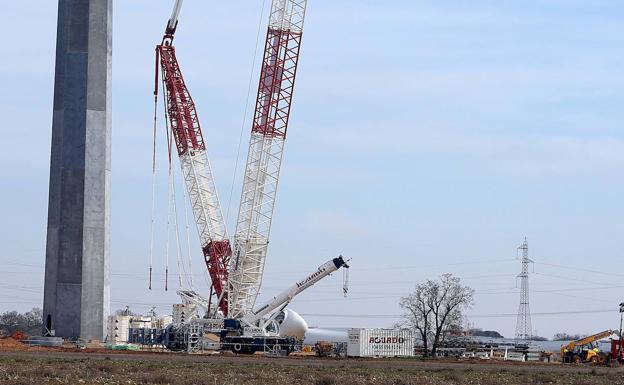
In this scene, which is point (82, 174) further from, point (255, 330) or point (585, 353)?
point (585, 353)

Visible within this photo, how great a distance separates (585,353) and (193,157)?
39.1 metres

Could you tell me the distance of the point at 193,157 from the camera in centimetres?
11075

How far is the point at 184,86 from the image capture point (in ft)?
359

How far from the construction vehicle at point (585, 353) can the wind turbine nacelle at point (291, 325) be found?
70.8 feet

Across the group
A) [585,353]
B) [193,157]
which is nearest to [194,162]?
[193,157]

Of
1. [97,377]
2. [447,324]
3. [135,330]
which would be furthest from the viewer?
[447,324]

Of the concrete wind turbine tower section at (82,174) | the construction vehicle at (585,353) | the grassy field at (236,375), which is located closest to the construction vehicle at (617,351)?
the construction vehicle at (585,353)

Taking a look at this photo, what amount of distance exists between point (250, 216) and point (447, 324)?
3325 cm

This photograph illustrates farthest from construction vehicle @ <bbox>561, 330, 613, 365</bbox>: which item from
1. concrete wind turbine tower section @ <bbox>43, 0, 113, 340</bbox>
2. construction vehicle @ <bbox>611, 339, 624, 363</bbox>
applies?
concrete wind turbine tower section @ <bbox>43, 0, 113, 340</bbox>

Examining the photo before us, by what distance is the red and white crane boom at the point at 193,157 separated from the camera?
10931cm

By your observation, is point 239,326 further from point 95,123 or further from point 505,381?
point 505,381

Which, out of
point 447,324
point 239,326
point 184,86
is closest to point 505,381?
point 239,326

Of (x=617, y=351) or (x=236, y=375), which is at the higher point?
(x=617, y=351)

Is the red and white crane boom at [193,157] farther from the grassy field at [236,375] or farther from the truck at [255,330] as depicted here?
the grassy field at [236,375]
